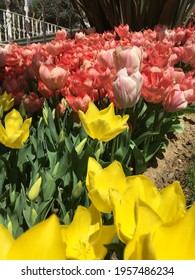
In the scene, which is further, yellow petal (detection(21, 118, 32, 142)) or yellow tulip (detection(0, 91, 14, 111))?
yellow tulip (detection(0, 91, 14, 111))

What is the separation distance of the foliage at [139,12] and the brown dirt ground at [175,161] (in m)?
2.25

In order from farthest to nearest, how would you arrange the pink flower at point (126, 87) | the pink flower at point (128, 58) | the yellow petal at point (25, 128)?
the pink flower at point (128, 58)
the pink flower at point (126, 87)
the yellow petal at point (25, 128)

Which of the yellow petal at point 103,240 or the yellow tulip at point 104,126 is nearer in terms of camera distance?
the yellow petal at point 103,240

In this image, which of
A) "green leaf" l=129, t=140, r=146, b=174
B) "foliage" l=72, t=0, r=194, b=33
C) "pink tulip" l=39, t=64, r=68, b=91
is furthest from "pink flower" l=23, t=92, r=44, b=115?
"foliage" l=72, t=0, r=194, b=33

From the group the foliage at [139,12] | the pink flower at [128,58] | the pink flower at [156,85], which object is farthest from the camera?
the foliage at [139,12]

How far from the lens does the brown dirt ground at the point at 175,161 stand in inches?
98.9

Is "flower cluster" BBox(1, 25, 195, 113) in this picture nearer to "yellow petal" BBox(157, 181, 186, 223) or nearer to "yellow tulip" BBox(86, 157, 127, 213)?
"yellow tulip" BBox(86, 157, 127, 213)

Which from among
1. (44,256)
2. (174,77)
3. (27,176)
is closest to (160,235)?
(44,256)

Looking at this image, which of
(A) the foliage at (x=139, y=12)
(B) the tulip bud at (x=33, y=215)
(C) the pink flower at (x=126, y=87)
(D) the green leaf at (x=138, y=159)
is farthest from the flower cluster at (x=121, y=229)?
(A) the foliage at (x=139, y=12)

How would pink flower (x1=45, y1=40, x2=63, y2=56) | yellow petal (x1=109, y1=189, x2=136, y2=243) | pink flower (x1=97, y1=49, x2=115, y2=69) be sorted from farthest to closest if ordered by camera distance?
pink flower (x1=45, y1=40, x2=63, y2=56) → pink flower (x1=97, y1=49, x2=115, y2=69) → yellow petal (x1=109, y1=189, x2=136, y2=243)

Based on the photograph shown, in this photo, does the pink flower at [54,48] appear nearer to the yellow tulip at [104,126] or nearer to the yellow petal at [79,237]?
the yellow tulip at [104,126]

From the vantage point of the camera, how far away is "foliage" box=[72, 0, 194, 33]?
16.9ft

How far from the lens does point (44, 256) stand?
0.54 m
